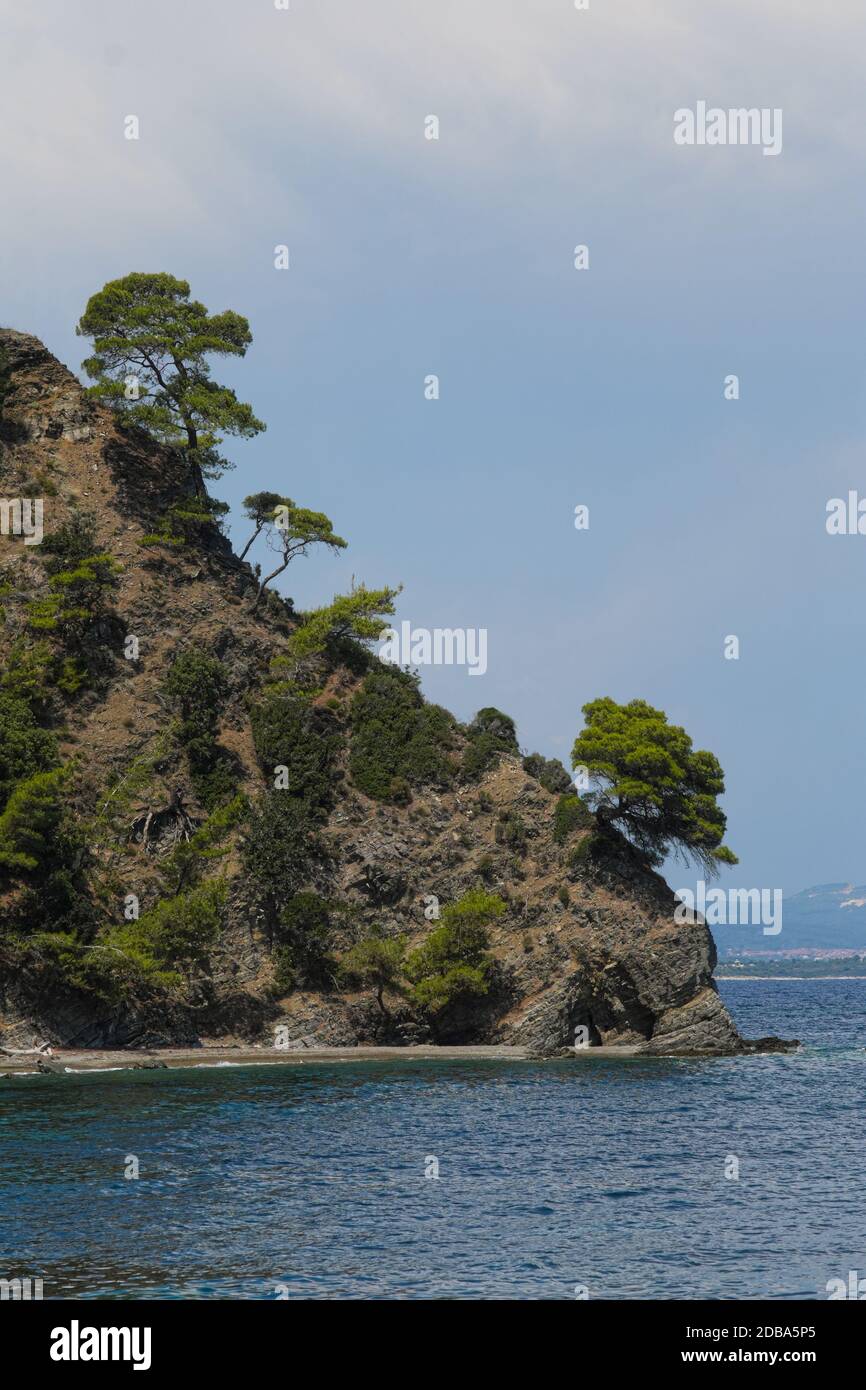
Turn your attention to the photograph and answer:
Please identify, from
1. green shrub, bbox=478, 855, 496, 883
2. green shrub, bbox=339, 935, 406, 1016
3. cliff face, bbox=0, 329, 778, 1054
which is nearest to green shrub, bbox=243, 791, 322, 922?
cliff face, bbox=0, 329, 778, 1054

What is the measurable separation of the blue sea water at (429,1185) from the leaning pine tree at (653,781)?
849 inches

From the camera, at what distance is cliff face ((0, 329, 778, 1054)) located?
74125 millimetres

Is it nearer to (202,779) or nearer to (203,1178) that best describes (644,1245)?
(203,1178)

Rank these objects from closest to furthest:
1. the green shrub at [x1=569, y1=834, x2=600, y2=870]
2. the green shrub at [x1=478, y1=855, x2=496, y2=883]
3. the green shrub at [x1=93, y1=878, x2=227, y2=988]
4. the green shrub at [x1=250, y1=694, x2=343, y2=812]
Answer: the green shrub at [x1=93, y1=878, x2=227, y2=988] → the green shrub at [x1=569, y1=834, x2=600, y2=870] → the green shrub at [x1=478, y1=855, x2=496, y2=883] → the green shrub at [x1=250, y1=694, x2=343, y2=812]

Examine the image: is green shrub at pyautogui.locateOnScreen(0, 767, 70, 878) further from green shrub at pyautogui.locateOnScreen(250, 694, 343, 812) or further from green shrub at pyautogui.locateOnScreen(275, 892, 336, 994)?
green shrub at pyautogui.locateOnScreen(250, 694, 343, 812)

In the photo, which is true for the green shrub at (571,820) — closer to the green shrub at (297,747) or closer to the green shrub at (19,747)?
the green shrub at (297,747)

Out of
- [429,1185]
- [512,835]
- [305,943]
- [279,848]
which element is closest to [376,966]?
[305,943]

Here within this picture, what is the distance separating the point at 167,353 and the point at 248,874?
142 ft

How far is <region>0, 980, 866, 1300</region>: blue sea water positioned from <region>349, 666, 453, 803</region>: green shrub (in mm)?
27247

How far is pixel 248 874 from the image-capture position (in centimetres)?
7850

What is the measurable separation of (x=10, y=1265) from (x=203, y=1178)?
1090 cm

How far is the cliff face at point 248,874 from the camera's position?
2918 inches

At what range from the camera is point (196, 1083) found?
58844mm
